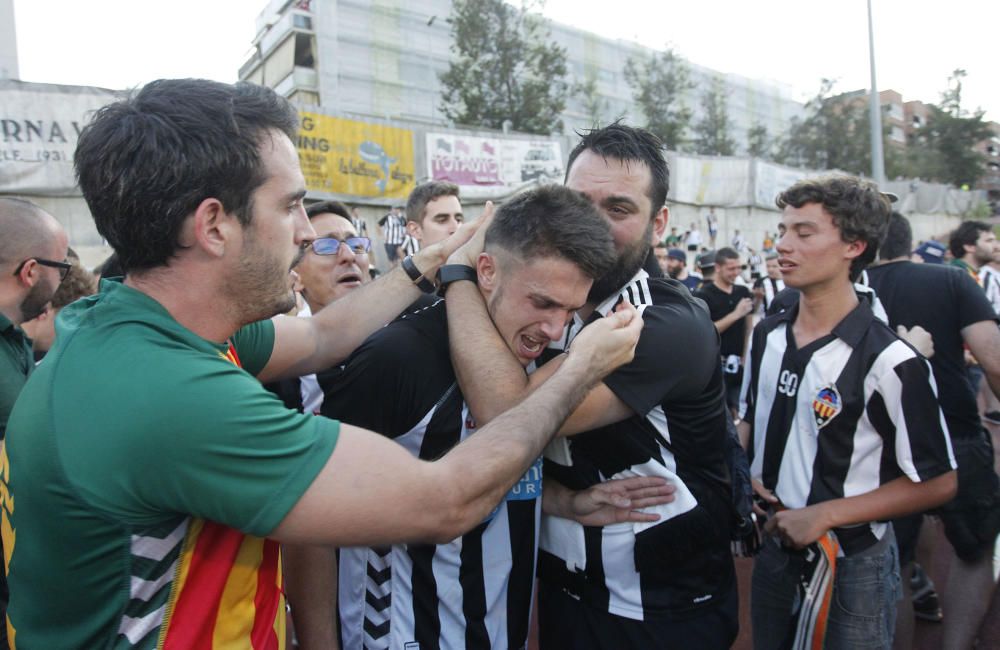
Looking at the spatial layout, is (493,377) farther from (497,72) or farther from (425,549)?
(497,72)

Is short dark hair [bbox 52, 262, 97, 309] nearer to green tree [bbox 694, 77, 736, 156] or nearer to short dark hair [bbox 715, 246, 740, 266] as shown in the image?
short dark hair [bbox 715, 246, 740, 266]

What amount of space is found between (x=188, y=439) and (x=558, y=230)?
3.89 feet

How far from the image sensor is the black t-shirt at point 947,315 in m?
3.68

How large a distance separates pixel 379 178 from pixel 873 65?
13.5 metres

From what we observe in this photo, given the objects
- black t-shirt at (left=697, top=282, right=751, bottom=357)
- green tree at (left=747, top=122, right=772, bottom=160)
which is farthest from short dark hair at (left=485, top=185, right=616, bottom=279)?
green tree at (left=747, top=122, right=772, bottom=160)

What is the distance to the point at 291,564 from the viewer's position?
2.03 meters

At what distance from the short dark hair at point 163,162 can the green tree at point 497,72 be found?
3154cm

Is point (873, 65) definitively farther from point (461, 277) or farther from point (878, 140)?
point (461, 277)

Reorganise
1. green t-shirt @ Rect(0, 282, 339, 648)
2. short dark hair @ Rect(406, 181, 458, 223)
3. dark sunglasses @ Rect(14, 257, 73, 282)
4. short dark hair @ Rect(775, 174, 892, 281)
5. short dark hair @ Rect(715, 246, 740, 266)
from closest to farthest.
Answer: green t-shirt @ Rect(0, 282, 339, 648) → short dark hair @ Rect(775, 174, 892, 281) → dark sunglasses @ Rect(14, 257, 73, 282) → short dark hair @ Rect(406, 181, 458, 223) → short dark hair @ Rect(715, 246, 740, 266)

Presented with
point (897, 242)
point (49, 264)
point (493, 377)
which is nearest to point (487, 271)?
point (493, 377)

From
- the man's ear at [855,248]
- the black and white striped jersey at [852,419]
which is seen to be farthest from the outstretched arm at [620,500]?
the man's ear at [855,248]

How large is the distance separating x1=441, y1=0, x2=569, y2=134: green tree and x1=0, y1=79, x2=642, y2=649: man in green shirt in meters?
31.6

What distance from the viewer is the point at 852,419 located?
8.11 ft

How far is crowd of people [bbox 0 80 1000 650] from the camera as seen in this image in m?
1.25
